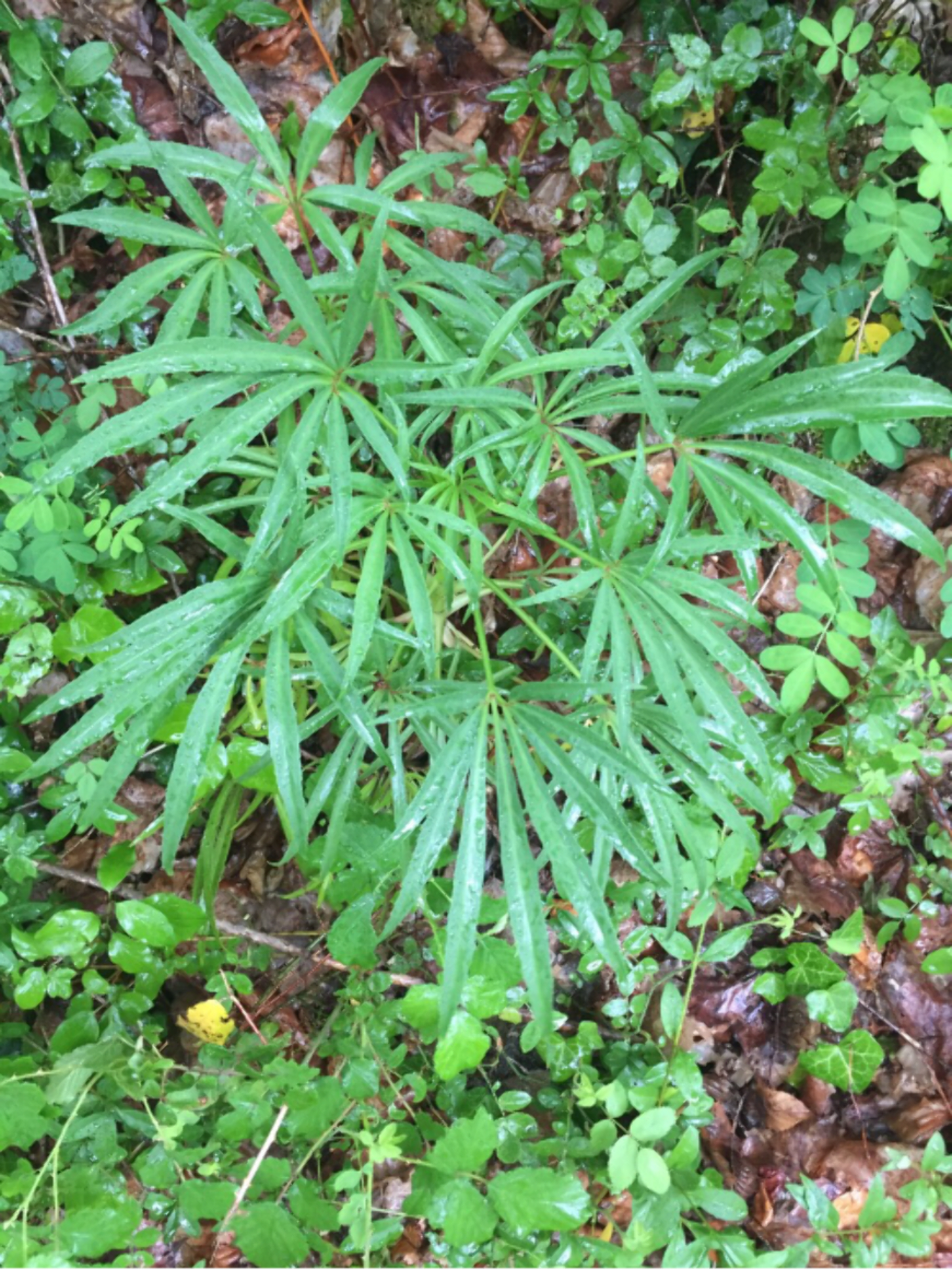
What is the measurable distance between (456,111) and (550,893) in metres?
1.66

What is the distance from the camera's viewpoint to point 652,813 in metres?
1.17

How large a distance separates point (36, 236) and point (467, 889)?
4.99 feet

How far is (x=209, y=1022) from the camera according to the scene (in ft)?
4.86

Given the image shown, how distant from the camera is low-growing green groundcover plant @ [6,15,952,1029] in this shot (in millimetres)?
902

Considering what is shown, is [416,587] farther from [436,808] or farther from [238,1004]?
[238,1004]

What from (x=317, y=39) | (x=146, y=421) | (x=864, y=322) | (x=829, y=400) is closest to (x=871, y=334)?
(x=864, y=322)

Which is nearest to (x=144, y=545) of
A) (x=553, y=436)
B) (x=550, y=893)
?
(x=553, y=436)

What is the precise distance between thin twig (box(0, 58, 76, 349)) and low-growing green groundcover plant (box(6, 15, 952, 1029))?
1.87ft

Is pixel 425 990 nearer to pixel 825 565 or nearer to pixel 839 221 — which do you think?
pixel 825 565

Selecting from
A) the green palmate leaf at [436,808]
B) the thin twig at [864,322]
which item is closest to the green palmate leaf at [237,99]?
the green palmate leaf at [436,808]

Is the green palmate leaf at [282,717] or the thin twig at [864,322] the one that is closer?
the green palmate leaf at [282,717]

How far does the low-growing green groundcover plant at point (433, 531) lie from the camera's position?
0.90 meters

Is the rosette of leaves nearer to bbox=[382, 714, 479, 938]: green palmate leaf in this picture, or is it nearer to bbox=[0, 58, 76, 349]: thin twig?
bbox=[382, 714, 479, 938]: green palmate leaf

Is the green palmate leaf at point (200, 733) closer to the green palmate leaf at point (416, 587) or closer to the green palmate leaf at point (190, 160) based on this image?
the green palmate leaf at point (416, 587)
